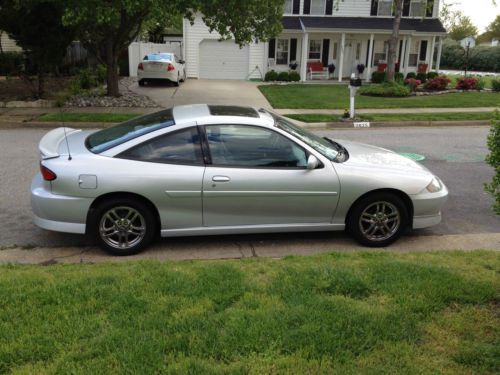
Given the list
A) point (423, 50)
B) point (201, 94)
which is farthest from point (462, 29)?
point (201, 94)

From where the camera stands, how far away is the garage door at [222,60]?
3069cm

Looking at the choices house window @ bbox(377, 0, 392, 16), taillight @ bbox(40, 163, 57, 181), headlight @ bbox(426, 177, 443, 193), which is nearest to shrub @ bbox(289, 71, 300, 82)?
house window @ bbox(377, 0, 392, 16)

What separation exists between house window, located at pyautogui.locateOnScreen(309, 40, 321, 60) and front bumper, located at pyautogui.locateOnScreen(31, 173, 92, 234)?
92.8 ft

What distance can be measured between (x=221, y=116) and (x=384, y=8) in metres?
29.0

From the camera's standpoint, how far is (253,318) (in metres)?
3.33

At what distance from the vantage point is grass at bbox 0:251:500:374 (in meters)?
2.88

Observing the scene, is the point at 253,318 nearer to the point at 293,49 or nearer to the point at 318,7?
the point at 293,49

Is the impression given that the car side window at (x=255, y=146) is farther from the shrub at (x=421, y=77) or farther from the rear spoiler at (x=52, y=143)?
the shrub at (x=421, y=77)

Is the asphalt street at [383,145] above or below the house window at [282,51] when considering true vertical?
below

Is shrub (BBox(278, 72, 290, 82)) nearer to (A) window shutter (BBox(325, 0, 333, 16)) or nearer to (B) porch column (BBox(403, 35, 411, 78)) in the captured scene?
(A) window shutter (BBox(325, 0, 333, 16))

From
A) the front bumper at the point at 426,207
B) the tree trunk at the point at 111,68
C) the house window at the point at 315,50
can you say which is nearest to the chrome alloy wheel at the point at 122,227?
the front bumper at the point at 426,207

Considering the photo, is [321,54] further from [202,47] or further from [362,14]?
[202,47]

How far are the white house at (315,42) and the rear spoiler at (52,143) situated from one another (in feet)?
81.7

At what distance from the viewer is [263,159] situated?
207 inches
